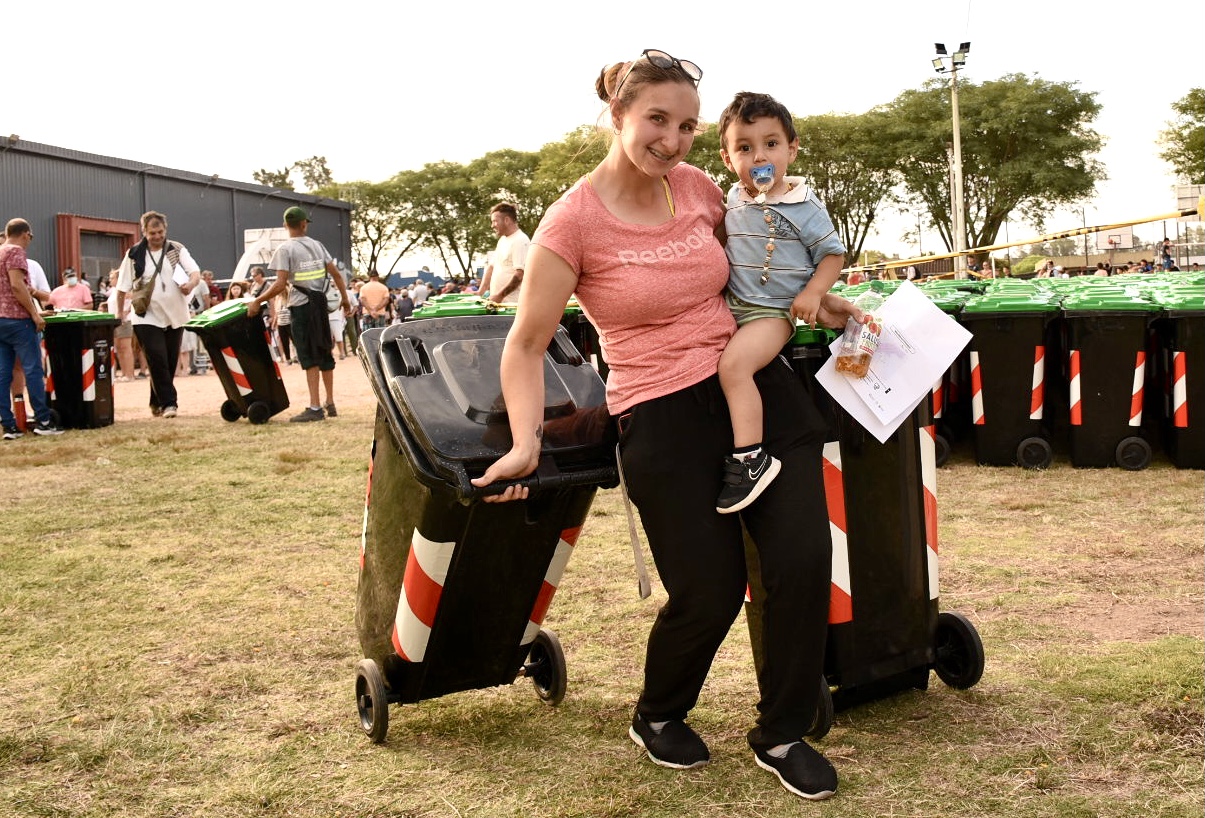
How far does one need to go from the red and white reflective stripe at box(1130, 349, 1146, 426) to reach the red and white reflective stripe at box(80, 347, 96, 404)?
29.4ft

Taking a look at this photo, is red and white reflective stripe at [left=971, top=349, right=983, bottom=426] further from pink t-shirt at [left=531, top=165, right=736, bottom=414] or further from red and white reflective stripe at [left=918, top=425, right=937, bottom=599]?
pink t-shirt at [left=531, top=165, right=736, bottom=414]

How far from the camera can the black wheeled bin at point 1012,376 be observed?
771 centimetres

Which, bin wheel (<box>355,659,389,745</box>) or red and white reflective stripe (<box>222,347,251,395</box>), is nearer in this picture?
bin wheel (<box>355,659,389,745</box>)

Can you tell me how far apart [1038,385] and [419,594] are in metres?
5.74

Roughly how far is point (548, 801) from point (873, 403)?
1336 millimetres

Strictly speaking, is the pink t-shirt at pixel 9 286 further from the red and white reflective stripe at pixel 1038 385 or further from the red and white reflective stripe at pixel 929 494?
the red and white reflective stripe at pixel 929 494

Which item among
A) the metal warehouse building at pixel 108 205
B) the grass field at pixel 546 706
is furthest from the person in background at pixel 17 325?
the metal warehouse building at pixel 108 205

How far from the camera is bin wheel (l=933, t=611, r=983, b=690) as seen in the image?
3.54m

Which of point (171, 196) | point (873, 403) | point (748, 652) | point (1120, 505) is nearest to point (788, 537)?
point (873, 403)

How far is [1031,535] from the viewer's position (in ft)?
19.2

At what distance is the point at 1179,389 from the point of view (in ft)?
24.4

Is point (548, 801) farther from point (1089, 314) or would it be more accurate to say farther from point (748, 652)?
point (1089, 314)

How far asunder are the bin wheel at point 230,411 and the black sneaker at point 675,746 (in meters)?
8.87

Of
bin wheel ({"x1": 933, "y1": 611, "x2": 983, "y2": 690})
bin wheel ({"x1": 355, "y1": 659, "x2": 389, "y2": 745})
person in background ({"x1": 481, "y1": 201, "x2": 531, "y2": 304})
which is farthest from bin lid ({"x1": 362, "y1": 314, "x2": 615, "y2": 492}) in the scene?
person in background ({"x1": 481, "y1": 201, "x2": 531, "y2": 304})
